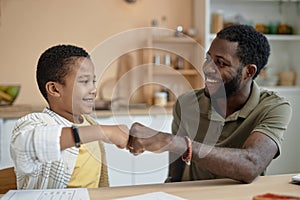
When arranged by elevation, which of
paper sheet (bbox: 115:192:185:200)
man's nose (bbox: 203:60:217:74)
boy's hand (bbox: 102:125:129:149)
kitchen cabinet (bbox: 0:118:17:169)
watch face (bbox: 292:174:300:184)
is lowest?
kitchen cabinet (bbox: 0:118:17:169)

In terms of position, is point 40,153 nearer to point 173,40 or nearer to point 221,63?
point 221,63

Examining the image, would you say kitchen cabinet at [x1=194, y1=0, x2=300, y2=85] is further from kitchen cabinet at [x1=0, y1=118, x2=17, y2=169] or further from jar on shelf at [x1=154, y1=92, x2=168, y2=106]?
kitchen cabinet at [x1=0, y1=118, x2=17, y2=169]

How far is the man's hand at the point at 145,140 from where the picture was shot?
3.51 ft

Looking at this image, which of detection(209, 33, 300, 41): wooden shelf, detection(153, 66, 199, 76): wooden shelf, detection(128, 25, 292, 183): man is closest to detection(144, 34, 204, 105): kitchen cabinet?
detection(153, 66, 199, 76): wooden shelf

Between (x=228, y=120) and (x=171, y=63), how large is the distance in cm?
164

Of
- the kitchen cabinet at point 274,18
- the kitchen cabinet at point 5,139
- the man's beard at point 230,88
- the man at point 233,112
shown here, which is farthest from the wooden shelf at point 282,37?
the kitchen cabinet at point 5,139

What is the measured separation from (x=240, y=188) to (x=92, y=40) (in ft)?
6.94

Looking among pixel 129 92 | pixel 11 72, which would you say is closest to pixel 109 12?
pixel 129 92

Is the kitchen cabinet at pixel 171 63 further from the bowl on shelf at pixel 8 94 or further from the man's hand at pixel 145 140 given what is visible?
the man's hand at pixel 145 140

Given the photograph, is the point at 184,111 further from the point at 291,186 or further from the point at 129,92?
the point at 129,92

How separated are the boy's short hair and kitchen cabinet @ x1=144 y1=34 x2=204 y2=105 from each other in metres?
1.74

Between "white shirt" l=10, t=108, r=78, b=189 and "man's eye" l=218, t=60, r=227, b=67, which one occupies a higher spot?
"man's eye" l=218, t=60, r=227, b=67

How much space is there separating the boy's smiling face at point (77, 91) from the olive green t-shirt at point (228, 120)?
1.36 ft

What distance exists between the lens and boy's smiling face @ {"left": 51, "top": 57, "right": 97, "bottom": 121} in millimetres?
1186
